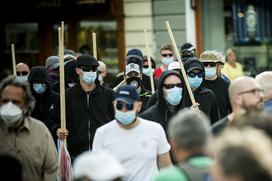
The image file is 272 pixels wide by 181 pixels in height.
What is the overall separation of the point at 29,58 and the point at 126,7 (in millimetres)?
2604

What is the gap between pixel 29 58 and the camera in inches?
758

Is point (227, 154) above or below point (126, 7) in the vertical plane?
Result: below

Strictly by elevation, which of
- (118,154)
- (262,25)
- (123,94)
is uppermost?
(262,25)

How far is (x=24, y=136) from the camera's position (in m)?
7.35

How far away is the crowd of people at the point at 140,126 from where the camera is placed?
4.97 meters

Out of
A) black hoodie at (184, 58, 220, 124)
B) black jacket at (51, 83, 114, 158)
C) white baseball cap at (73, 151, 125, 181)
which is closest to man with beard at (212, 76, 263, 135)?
white baseball cap at (73, 151, 125, 181)

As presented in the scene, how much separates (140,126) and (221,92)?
131 inches

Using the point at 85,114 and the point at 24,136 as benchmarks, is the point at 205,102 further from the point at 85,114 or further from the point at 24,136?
the point at 24,136

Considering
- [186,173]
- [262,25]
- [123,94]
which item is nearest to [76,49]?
[262,25]

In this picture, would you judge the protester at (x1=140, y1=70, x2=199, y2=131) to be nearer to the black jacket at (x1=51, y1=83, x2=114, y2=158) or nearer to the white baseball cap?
the black jacket at (x1=51, y1=83, x2=114, y2=158)

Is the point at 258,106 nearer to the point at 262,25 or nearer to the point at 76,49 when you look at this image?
the point at 262,25

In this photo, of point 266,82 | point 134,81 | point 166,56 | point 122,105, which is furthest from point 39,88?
point 166,56

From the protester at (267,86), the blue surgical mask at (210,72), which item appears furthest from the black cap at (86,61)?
the protester at (267,86)

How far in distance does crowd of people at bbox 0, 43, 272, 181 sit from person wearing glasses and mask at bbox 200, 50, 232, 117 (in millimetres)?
14
